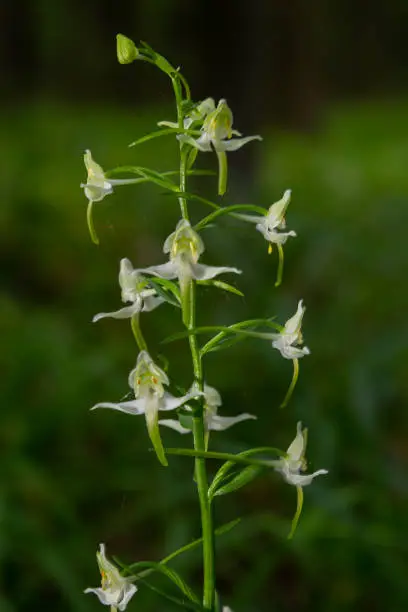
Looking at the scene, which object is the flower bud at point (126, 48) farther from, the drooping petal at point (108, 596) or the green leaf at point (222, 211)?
the drooping petal at point (108, 596)

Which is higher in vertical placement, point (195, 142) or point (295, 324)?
point (195, 142)

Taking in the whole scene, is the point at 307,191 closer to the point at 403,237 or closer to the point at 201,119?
the point at 403,237

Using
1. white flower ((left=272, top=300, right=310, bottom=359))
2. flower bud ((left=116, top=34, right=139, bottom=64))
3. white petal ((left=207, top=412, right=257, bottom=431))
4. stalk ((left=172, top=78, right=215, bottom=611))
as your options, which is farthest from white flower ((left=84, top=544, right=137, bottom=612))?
flower bud ((left=116, top=34, right=139, bottom=64))

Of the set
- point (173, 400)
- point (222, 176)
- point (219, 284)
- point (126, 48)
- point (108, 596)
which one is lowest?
point (108, 596)

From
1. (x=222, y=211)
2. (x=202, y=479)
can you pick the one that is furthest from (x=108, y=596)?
(x=222, y=211)

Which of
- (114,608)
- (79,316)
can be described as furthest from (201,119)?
(79,316)

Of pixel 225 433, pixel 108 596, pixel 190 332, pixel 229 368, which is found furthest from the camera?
pixel 229 368

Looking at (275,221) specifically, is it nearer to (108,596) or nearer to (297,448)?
(297,448)
